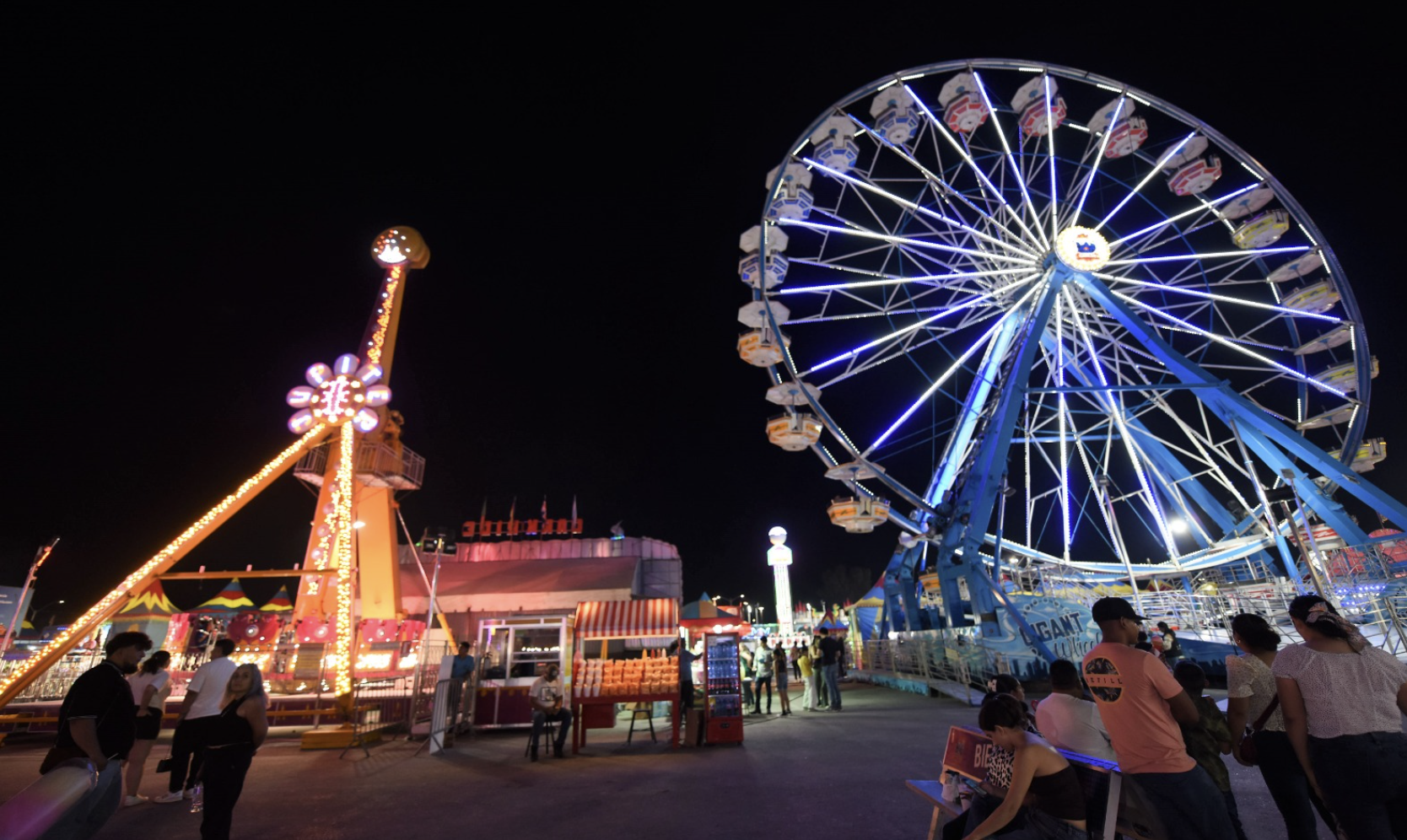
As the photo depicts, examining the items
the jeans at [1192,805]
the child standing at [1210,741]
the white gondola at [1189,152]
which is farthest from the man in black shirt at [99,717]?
the white gondola at [1189,152]

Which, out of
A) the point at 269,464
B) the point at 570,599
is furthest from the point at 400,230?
the point at 570,599

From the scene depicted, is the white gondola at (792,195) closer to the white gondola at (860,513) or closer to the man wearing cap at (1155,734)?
the white gondola at (860,513)

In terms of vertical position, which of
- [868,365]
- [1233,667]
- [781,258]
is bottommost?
[1233,667]

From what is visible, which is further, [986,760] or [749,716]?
[749,716]

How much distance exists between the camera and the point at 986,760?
3332 millimetres

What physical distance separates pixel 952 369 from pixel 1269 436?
7.58 metres

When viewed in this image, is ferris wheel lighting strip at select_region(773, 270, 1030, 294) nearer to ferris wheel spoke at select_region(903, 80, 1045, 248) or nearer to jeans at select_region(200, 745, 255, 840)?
ferris wheel spoke at select_region(903, 80, 1045, 248)

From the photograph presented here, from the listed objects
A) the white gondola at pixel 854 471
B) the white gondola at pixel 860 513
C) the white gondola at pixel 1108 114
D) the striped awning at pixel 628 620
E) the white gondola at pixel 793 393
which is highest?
the white gondola at pixel 1108 114

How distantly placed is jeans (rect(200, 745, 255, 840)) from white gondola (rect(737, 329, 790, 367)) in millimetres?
14119

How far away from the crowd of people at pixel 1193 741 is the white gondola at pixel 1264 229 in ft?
66.2

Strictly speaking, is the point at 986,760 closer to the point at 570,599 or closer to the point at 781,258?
the point at 781,258

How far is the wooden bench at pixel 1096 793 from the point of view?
2854mm

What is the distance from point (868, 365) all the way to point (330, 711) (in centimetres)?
1486

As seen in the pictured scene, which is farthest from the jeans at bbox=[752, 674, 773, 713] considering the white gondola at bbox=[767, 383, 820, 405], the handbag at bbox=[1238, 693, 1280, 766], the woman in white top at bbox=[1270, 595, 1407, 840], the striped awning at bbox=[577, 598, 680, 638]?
the woman in white top at bbox=[1270, 595, 1407, 840]
